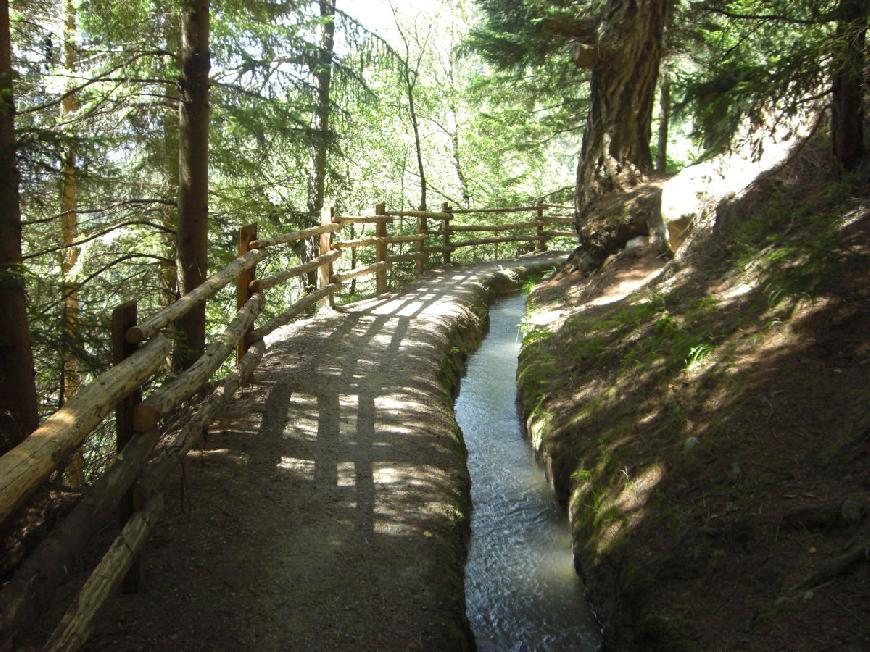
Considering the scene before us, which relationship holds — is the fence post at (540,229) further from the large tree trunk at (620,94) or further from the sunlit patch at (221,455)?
the sunlit patch at (221,455)

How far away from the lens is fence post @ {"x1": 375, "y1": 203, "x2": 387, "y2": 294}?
1190 centimetres

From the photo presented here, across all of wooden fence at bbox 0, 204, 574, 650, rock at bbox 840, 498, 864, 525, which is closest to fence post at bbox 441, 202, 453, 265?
wooden fence at bbox 0, 204, 574, 650

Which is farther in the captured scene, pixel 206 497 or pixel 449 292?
pixel 449 292

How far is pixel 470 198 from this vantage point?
88.0 ft

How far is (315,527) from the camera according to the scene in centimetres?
409

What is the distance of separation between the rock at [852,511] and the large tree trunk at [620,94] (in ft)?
28.1

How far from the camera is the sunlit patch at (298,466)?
4.73 metres

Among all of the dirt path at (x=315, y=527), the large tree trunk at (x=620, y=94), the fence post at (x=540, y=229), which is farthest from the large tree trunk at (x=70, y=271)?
the fence post at (x=540, y=229)

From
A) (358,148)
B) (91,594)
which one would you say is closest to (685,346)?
(91,594)

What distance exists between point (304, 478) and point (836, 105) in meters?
5.15

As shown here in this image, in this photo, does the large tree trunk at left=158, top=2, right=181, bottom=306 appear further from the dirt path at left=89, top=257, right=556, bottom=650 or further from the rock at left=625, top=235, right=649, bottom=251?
the rock at left=625, top=235, right=649, bottom=251

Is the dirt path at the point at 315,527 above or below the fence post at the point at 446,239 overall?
below

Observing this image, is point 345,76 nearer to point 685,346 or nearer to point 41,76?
point 41,76

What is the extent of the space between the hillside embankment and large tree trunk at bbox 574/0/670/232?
4256 mm
